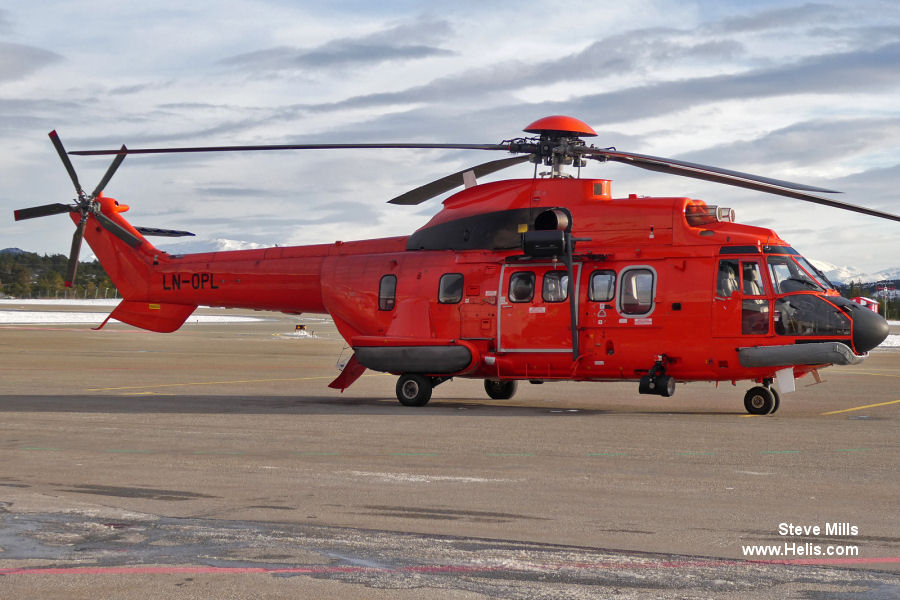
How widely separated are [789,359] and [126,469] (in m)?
11.0

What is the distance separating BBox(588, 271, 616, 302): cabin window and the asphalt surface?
7.18 feet

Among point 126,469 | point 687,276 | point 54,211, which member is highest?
point 54,211

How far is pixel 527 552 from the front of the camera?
286 inches

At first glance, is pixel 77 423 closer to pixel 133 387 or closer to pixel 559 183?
pixel 133 387

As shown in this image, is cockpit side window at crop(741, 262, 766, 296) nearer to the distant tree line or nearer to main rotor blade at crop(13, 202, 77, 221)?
main rotor blade at crop(13, 202, 77, 221)

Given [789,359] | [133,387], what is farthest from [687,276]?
[133,387]

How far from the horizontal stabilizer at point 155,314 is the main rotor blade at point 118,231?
5.08 feet

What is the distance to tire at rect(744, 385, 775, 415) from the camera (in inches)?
704

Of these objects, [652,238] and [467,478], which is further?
[652,238]

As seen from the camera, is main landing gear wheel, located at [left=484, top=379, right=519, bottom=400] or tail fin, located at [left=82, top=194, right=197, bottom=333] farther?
tail fin, located at [left=82, top=194, right=197, bottom=333]

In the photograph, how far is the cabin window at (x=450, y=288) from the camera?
19.7 metres

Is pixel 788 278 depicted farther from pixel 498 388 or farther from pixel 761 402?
pixel 498 388

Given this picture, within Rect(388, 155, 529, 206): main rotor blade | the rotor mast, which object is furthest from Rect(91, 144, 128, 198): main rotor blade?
the rotor mast

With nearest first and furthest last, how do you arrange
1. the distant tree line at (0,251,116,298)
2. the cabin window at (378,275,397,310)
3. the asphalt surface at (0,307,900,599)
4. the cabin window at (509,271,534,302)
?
the asphalt surface at (0,307,900,599)
the cabin window at (509,271,534,302)
the cabin window at (378,275,397,310)
the distant tree line at (0,251,116,298)
